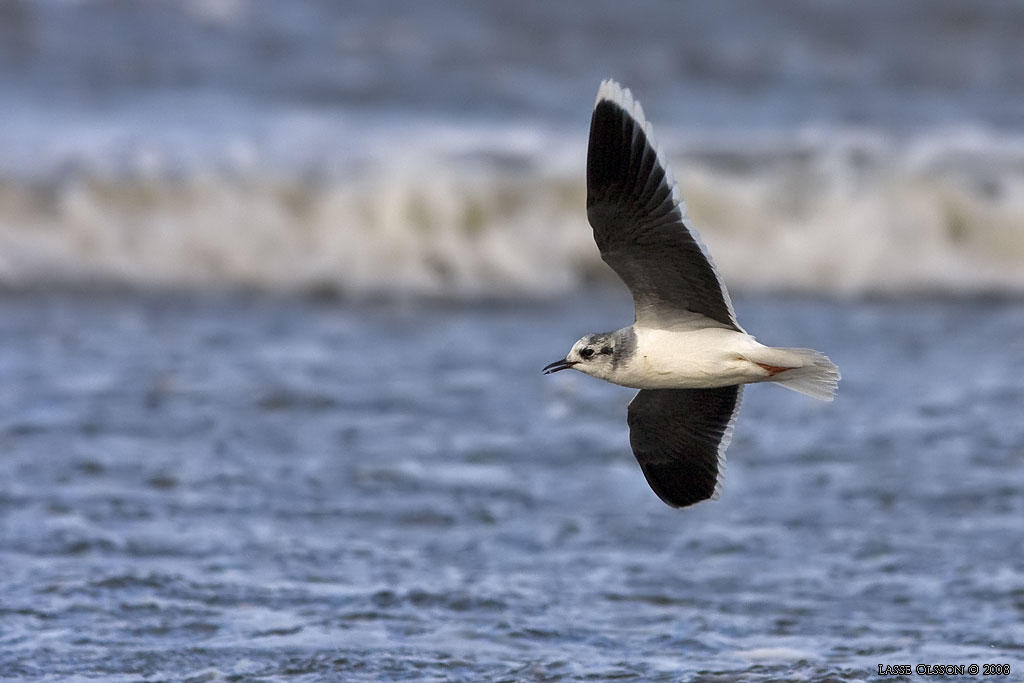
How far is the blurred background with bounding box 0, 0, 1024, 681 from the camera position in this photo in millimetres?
5504

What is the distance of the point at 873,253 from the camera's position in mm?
11398

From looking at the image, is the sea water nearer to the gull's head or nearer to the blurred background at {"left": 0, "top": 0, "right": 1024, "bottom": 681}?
the blurred background at {"left": 0, "top": 0, "right": 1024, "bottom": 681}

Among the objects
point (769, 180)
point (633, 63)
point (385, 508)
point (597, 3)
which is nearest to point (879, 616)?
point (385, 508)

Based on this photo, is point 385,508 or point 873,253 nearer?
point 385,508

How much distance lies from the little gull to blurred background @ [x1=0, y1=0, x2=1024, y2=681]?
3.33 feet

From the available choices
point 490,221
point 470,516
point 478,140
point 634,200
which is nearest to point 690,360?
point 634,200

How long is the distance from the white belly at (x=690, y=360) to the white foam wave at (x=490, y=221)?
6.20 metres

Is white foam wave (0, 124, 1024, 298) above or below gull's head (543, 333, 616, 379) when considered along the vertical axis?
above

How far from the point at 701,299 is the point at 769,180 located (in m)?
7.94

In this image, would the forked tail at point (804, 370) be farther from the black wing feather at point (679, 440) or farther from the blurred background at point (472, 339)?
the blurred background at point (472, 339)

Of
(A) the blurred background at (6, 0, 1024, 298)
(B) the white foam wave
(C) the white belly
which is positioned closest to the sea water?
(C) the white belly

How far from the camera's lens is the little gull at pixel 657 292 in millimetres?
4547

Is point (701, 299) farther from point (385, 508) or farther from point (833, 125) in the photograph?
point (833, 125)

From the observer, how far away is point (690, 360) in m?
4.68
